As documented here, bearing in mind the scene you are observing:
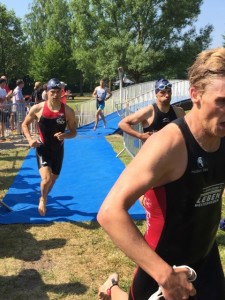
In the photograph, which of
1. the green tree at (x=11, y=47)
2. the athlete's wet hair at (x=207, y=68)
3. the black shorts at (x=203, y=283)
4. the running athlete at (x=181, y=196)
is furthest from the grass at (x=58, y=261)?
the green tree at (x=11, y=47)

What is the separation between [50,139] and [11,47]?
51.4 meters

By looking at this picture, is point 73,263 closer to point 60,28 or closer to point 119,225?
point 119,225

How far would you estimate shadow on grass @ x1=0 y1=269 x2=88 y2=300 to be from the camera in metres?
3.84

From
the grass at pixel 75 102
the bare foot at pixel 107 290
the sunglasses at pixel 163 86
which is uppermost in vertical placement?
the sunglasses at pixel 163 86

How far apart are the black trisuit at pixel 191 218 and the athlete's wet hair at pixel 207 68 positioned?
0.69 ft

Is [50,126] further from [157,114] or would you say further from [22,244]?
[22,244]

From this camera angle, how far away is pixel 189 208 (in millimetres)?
1939

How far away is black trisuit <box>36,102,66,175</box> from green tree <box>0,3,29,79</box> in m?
49.5

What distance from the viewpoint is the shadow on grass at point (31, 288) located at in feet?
12.6

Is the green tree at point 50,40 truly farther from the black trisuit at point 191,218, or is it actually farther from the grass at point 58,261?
the black trisuit at point 191,218

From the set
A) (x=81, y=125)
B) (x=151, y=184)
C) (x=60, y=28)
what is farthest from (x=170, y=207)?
(x=60, y=28)

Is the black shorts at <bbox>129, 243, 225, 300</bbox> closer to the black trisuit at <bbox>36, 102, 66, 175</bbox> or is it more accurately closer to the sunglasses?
the sunglasses

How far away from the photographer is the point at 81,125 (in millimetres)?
18984

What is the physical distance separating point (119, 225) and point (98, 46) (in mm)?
42925
